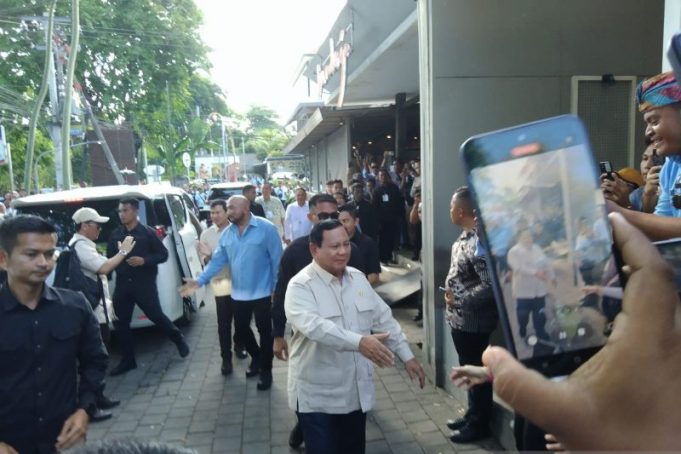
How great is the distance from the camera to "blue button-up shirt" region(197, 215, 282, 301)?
5.34m

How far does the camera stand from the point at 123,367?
595cm

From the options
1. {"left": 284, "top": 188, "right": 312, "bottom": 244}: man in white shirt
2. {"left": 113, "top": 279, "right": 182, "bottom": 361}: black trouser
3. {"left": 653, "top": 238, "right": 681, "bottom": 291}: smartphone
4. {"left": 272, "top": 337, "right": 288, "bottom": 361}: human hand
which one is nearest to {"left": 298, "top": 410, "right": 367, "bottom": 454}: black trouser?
{"left": 272, "top": 337, "right": 288, "bottom": 361}: human hand

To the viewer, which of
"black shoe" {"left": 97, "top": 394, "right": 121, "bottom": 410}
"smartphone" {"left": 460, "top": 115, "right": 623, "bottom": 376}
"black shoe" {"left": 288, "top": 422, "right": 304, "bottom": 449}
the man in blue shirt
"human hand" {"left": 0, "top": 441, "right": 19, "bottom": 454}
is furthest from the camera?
the man in blue shirt

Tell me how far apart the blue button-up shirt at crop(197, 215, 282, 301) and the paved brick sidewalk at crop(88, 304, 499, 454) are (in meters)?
1.05

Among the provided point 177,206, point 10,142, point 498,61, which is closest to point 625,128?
point 498,61

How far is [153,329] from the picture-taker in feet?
25.2

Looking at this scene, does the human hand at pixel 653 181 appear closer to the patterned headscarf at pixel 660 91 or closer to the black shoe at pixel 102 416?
the patterned headscarf at pixel 660 91

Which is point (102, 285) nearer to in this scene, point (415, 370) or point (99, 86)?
point (415, 370)

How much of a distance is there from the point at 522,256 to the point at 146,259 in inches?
213

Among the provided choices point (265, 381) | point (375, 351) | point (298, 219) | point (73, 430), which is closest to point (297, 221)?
point (298, 219)

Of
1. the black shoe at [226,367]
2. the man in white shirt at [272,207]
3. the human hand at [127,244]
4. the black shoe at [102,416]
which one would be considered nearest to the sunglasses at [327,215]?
the black shoe at [226,367]

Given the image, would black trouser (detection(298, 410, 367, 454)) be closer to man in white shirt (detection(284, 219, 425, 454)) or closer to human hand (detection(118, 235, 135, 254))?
man in white shirt (detection(284, 219, 425, 454))

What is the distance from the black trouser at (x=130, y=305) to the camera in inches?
232

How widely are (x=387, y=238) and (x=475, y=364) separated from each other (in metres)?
5.84
